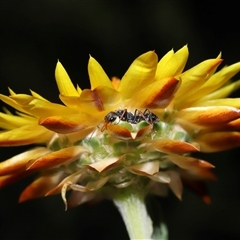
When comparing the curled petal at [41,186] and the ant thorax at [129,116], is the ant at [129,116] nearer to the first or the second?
the ant thorax at [129,116]

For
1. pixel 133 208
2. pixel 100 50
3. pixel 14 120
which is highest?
pixel 100 50

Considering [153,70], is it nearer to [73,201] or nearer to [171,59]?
[171,59]

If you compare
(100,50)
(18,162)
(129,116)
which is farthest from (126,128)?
(100,50)

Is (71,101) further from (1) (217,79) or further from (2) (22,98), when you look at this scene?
(1) (217,79)

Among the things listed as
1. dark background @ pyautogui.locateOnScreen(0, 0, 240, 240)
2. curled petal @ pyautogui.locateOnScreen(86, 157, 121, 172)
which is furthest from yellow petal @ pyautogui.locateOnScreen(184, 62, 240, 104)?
dark background @ pyautogui.locateOnScreen(0, 0, 240, 240)

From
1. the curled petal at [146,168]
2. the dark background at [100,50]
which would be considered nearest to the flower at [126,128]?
the curled petal at [146,168]

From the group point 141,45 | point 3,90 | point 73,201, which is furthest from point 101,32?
point 73,201

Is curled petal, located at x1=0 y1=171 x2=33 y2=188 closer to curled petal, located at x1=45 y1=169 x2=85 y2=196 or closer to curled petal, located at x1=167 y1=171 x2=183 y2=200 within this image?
curled petal, located at x1=45 y1=169 x2=85 y2=196
